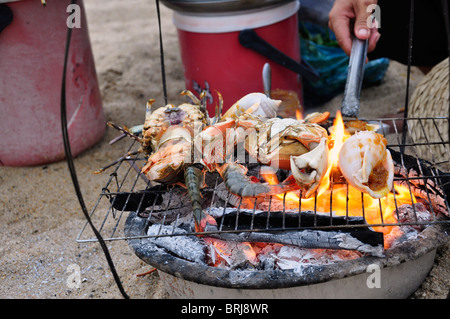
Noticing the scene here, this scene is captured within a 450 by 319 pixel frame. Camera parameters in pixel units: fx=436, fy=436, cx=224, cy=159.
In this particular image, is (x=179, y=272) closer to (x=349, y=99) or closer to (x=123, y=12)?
(x=349, y=99)

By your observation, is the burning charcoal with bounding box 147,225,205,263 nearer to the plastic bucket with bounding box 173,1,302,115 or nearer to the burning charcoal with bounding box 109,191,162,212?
the burning charcoal with bounding box 109,191,162,212

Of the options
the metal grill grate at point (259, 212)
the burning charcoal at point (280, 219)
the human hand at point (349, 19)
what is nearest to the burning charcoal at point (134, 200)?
the metal grill grate at point (259, 212)

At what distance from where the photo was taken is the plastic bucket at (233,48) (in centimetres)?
Answer: 326

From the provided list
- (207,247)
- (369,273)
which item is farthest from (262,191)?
(369,273)

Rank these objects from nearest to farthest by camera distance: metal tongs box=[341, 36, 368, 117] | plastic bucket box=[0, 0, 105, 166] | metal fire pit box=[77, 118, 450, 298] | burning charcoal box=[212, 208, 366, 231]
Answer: metal fire pit box=[77, 118, 450, 298]
burning charcoal box=[212, 208, 366, 231]
metal tongs box=[341, 36, 368, 117]
plastic bucket box=[0, 0, 105, 166]

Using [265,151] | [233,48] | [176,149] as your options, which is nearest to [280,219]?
[265,151]

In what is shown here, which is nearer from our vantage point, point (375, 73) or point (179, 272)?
point (179, 272)

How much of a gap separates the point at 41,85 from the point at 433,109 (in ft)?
9.48

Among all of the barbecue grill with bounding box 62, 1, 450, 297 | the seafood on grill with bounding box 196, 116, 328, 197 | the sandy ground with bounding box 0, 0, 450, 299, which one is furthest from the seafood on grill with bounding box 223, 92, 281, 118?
the sandy ground with bounding box 0, 0, 450, 299

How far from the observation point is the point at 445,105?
9.90 feet

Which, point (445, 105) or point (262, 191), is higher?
point (262, 191)

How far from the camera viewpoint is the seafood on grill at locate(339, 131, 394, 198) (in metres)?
1.72

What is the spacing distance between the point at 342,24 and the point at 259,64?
1.07m

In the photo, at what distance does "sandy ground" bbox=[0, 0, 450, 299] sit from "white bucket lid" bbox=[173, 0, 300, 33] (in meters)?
1.17
